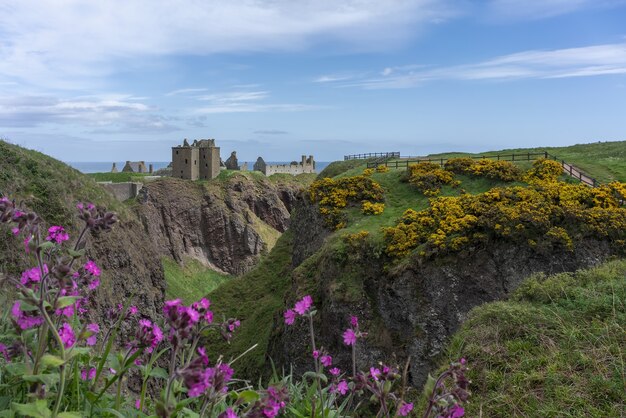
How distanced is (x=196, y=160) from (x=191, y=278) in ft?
→ 63.7

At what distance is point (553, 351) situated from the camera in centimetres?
1016

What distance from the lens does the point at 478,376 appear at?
34.1ft

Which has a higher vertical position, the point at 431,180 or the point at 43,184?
the point at 43,184

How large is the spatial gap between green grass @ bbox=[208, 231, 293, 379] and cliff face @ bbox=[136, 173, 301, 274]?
87.9ft

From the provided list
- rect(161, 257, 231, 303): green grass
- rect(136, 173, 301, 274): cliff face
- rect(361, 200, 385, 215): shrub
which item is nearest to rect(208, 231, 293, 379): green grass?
rect(361, 200, 385, 215): shrub

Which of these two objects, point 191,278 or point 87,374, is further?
point 191,278

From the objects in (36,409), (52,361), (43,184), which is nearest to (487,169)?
(43,184)

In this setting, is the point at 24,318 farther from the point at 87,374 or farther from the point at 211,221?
the point at 211,221

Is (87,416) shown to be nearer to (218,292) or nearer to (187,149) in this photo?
(218,292)

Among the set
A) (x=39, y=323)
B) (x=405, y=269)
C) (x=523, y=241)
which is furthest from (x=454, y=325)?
(x=39, y=323)

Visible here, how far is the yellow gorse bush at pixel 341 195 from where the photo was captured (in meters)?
31.3

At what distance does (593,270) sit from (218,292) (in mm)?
33086

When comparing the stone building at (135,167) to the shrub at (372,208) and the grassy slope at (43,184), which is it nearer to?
the grassy slope at (43,184)

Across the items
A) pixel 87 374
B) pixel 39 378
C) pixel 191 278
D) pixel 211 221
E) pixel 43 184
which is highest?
pixel 43 184
